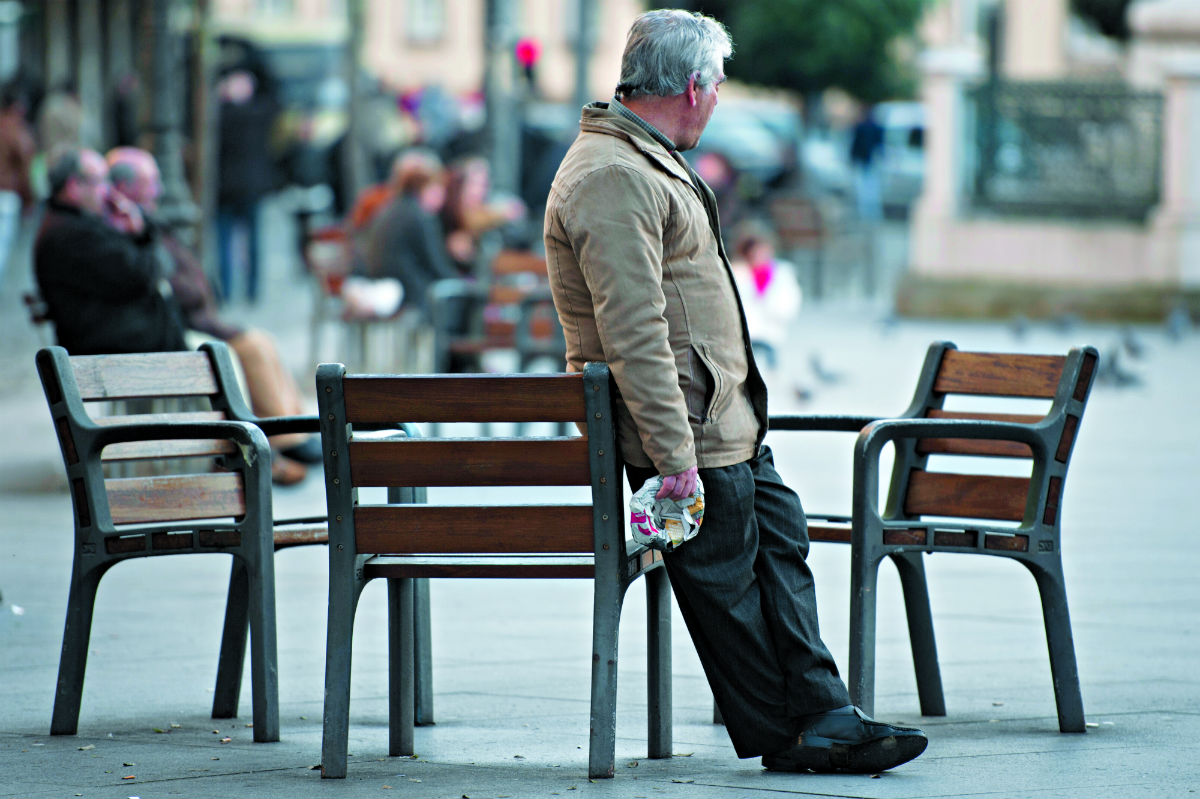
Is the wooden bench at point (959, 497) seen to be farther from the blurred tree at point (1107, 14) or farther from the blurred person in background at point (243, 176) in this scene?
the blurred tree at point (1107, 14)

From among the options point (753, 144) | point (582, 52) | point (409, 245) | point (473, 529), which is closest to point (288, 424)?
point (473, 529)

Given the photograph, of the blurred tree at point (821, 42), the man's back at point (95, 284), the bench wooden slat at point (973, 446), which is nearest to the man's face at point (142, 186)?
the man's back at point (95, 284)

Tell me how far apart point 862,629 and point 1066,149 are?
1538 centimetres

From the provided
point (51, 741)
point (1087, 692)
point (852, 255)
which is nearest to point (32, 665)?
point (51, 741)

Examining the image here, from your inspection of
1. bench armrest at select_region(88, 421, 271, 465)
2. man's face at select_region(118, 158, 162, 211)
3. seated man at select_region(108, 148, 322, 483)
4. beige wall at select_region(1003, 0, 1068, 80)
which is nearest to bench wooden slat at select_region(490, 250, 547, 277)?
seated man at select_region(108, 148, 322, 483)

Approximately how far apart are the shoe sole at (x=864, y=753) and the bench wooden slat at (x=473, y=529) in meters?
0.67

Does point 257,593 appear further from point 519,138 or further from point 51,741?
point 519,138

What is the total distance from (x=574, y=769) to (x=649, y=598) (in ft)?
1.47

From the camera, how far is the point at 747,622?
175 inches

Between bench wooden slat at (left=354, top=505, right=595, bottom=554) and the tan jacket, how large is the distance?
20cm

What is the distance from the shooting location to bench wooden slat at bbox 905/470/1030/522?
512 cm

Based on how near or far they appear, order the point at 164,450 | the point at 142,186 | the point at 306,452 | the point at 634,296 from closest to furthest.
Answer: the point at 634,296 → the point at 164,450 → the point at 142,186 → the point at 306,452

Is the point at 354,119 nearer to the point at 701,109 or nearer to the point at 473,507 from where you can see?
the point at 701,109

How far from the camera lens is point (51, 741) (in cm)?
478
